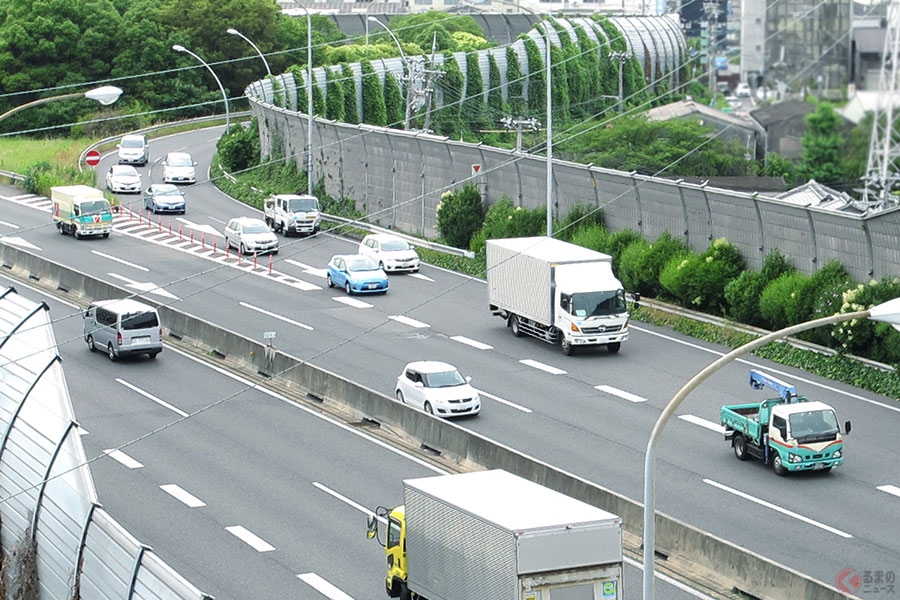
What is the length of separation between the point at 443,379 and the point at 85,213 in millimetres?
32808

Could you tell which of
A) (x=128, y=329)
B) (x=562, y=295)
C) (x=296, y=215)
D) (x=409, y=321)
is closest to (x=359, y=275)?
(x=409, y=321)

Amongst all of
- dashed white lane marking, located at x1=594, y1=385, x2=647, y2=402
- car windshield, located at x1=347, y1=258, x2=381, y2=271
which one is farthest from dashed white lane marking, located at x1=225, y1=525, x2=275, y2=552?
car windshield, located at x1=347, y1=258, x2=381, y2=271

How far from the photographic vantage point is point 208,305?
54.2m

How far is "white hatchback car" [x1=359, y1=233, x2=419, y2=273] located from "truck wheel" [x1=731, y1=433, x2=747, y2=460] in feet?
80.8

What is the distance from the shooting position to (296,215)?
68.2 meters

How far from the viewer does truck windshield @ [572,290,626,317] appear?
46469mm

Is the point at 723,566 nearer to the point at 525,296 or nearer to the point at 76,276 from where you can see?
the point at 525,296

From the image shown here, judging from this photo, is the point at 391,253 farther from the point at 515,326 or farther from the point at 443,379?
the point at 443,379

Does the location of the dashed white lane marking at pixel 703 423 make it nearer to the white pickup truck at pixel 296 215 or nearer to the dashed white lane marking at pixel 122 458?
the dashed white lane marking at pixel 122 458

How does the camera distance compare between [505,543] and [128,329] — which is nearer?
[505,543]

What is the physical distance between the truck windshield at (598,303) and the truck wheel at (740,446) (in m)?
11.0

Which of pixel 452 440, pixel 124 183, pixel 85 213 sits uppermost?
pixel 452 440

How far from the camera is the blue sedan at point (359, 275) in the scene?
181 ft

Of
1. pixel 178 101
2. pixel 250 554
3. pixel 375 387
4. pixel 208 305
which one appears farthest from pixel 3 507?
pixel 178 101
